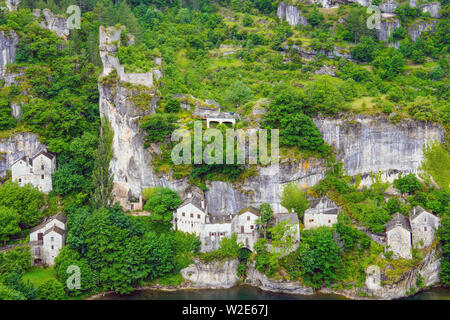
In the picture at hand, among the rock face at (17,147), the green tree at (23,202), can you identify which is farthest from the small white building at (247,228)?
the rock face at (17,147)

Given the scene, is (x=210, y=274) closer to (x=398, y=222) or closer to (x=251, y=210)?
(x=251, y=210)

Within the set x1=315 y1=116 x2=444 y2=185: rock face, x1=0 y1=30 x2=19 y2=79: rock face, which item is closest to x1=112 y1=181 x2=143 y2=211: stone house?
x1=315 y1=116 x2=444 y2=185: rock face

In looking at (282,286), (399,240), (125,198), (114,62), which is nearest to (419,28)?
(399,240)

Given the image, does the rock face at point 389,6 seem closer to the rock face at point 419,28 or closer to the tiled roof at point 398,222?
the rock face at point 419,28

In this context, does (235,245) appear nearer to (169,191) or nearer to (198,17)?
(169,191)

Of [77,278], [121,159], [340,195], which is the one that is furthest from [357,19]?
[77,278]
